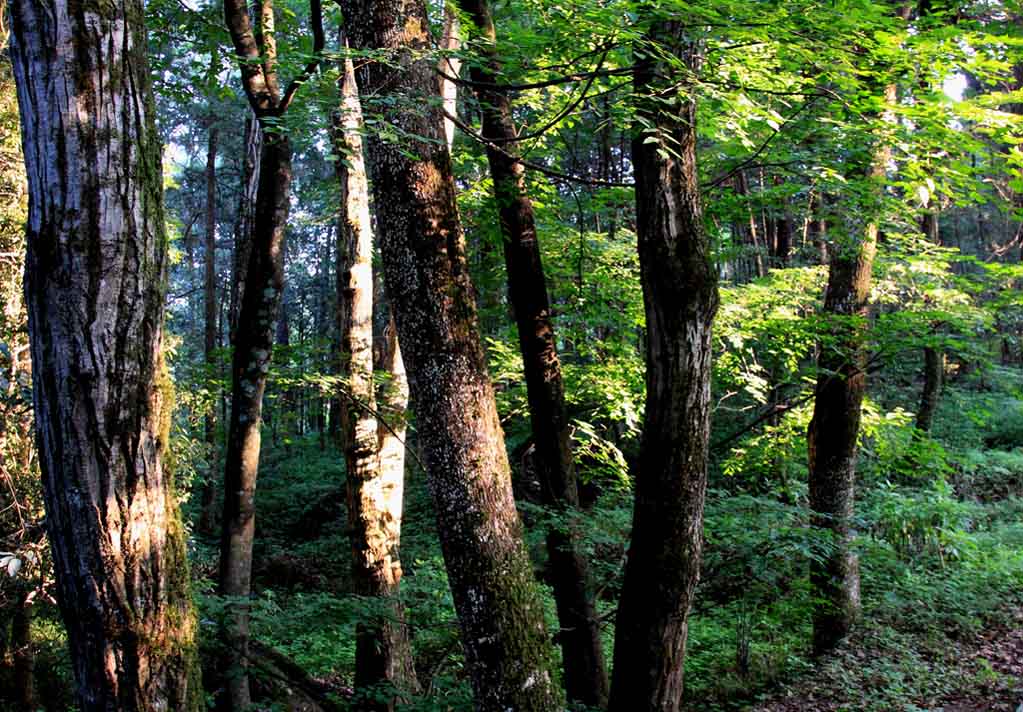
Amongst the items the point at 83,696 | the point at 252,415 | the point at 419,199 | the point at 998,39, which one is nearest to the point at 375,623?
the point at 252,415

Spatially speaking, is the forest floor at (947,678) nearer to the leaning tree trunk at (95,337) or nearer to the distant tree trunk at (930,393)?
the distant tree trunk at (930,393)

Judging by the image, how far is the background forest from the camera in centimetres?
421

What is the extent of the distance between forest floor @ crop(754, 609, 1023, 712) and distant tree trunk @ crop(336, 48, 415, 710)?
3.71 metres

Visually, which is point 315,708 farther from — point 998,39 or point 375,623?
point 998,39

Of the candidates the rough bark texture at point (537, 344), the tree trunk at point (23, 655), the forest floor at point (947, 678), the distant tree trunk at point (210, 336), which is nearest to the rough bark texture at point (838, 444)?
the forest floor at point (947, 678)

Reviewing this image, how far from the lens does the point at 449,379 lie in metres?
3.51

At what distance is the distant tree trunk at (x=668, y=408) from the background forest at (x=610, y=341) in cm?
3

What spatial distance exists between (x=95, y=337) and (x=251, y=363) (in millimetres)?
2916

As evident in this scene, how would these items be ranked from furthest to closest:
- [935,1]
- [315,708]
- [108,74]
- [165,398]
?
1. [315,708]
2. [935,1]
3. [165,398]
4. [108,74]

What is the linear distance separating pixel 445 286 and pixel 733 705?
587 centimetres

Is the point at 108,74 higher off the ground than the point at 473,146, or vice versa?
the point at 473,146

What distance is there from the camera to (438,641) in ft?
26.5

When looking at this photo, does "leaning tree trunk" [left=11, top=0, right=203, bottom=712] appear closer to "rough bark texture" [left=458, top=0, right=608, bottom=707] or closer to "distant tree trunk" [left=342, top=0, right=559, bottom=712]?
"distant tree trunk" [left=342, top=0, right=559, bottom=712]

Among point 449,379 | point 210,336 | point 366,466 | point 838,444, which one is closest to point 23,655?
point 366,466
